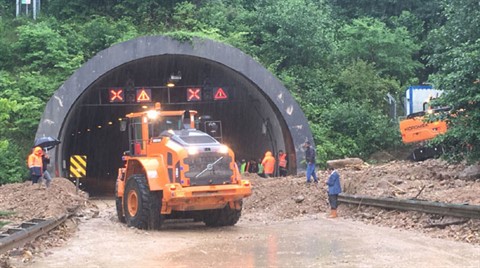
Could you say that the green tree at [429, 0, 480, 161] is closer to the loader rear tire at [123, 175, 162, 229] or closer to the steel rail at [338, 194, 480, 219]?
the steel rail at [338, 194, 480, 219]

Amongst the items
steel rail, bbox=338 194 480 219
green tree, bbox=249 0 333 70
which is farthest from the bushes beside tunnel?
steel rail, bbox=338 194 480 219

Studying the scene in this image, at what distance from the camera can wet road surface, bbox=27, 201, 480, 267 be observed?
9875 mm

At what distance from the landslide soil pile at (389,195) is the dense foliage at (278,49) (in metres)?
3.88

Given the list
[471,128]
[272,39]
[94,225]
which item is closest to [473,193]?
[471,128]

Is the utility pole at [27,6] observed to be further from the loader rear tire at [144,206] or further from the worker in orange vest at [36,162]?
the loader rear tire at [144,206]

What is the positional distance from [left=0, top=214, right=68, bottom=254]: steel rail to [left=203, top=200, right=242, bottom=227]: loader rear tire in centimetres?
365

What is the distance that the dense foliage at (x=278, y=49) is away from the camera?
2614cm

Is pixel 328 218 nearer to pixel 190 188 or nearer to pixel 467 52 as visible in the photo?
pixel 190 188

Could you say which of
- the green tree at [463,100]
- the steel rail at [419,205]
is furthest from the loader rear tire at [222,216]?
the green tree at [463,100]

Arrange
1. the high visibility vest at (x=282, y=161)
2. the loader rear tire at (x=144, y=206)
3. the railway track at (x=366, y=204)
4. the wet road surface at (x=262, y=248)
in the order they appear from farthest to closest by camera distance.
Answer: the high visibility vest at (x=282, y=161)
the loader rear tire at (x=144, y=206)
the railway track at (x=366, y=204)
the wet road surface at (x=262, y=248)

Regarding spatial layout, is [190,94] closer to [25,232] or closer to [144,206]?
[144,206]

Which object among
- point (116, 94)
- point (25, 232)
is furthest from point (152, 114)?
point (116, 94)

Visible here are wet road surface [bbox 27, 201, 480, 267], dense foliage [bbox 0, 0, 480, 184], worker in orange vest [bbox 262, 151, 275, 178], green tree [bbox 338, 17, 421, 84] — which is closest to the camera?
wet road surface [bbox 27, 201, 480, 267]

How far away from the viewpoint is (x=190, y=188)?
13.6 metres
